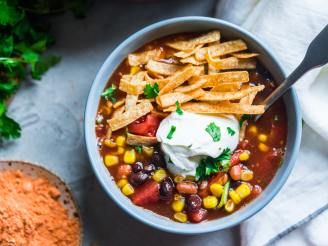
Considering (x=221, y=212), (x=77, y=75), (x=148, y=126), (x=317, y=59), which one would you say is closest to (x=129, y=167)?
(x=148, y=126)

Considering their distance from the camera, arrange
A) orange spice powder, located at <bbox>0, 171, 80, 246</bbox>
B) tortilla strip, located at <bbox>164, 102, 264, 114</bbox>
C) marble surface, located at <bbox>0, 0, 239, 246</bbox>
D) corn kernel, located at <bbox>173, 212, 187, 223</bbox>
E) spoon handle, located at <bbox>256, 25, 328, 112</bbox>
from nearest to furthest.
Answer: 1. spoon handle, located at <bbox>256, 25, 328, 112</bbox>
2. tortilla strip, located at <bbox>164, 102, 264, 114</bbox>
3. corn kernel, located at <bbox>173, 212, 187, 223</bbox>
4. orange spice powder, located at <bbox>0, 171, 80, 246</bbox>
5. marble surface, located at <bbox>0, 0, 239, 246</bbox>

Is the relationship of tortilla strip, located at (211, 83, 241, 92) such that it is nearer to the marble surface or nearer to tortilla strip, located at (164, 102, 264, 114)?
tortilla strip, located at (164, 102, 264, 114)

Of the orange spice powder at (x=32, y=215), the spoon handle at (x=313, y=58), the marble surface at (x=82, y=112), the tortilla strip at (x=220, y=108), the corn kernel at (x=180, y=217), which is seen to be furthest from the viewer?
the marble surface at (x=82, y=112)

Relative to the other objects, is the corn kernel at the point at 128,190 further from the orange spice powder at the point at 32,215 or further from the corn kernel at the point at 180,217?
the orange spice powder at the point at 32,215

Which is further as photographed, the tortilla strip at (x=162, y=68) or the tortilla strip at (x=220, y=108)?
the tortilla strip at (x=162, y=68)

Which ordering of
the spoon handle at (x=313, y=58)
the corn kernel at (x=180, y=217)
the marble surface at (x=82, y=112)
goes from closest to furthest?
the spoon handle at (x=313, y=58)
the corn kernel at (x=180, y=217)
the marble surface at (x=82, y=112)

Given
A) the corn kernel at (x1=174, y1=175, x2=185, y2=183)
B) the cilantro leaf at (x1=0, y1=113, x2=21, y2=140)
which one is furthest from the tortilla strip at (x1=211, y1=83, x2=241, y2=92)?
the cilantro leaf at (x1=0, y1=113, x2=21, y2=140)

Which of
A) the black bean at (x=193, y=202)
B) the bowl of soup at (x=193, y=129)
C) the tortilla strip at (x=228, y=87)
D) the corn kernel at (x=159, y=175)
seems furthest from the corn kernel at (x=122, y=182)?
the tortilla strip at (x=228, y=87)
